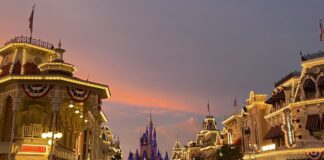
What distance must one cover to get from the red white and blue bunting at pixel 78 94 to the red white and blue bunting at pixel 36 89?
5.59ft

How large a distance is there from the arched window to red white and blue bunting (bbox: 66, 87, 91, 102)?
21487 millimetres

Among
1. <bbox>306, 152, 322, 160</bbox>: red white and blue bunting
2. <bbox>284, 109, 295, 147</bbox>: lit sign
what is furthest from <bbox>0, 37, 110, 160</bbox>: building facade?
<bbox>306, 152, 322, 160</bbox>: red white and blue bunting

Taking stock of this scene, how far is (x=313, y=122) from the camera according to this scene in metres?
33.7

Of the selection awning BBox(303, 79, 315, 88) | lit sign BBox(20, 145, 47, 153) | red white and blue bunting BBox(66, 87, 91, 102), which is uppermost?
awning BBox(303, 79, 315, 88)

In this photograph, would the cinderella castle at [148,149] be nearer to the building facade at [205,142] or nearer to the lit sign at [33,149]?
the building facade at [205,142]

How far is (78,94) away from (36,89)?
334cm

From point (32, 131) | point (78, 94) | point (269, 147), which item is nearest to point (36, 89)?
point (78, 94)

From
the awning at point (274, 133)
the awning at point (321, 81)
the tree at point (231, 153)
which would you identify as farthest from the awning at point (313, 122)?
the tree at point (231, 153)

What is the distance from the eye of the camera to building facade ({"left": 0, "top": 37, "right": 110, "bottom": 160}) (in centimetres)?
2789

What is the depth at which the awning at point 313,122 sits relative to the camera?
3328 centimetres

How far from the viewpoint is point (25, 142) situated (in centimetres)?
2850

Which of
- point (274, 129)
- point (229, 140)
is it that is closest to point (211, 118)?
point (229, 140)

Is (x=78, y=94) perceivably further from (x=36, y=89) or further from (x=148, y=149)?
(x=148, y=149)

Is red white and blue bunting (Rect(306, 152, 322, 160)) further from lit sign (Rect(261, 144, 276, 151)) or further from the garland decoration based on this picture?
lit sign (Rect(261, 144, 276, 151))
